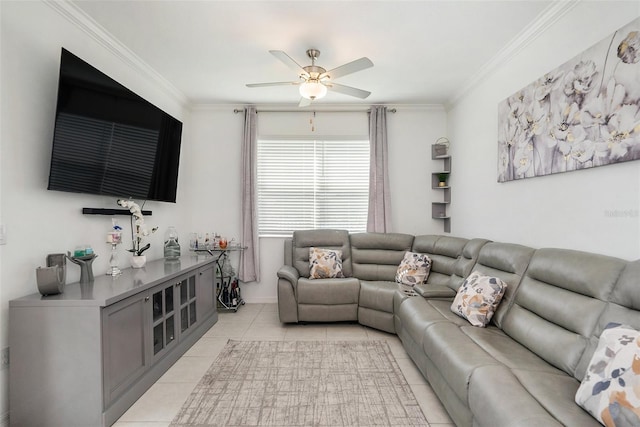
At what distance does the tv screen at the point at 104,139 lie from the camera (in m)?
2.05

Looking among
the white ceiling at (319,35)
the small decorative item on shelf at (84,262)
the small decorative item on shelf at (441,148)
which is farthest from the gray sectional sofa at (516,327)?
the small decorative item on shelf at (84,262)

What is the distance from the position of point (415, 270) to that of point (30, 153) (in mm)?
3545

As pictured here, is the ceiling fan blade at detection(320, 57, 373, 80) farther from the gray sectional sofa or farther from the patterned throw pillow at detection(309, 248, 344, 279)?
the patterned throw pillow at detection(309, 248, 344, 279)

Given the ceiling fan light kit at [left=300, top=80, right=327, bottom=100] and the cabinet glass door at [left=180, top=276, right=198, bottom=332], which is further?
the cabinet glass door at [left=180, top=276, right=198, bottom=332]

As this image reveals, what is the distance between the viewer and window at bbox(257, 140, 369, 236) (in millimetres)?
4383

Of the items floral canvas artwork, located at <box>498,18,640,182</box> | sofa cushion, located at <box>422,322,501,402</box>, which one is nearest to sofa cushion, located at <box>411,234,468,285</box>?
floral canvas artwork, located at <box>498,18,640,182</box>

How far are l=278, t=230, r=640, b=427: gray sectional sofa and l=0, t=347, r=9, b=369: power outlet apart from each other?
264cm

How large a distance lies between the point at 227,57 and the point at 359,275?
114 inches

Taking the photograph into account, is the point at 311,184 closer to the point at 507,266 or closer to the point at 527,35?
the point at 507,266

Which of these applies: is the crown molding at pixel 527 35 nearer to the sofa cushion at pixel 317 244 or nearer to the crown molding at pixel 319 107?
the crown molding at pixel 319 107

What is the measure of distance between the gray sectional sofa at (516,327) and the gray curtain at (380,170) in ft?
3.55

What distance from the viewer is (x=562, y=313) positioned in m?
1.75

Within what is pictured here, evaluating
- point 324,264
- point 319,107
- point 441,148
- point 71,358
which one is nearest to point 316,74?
point 319,107

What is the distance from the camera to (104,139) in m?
2.38
